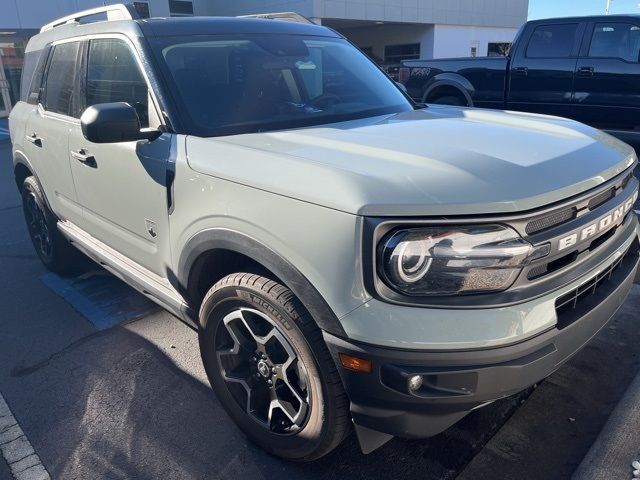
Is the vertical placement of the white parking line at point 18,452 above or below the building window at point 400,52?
below

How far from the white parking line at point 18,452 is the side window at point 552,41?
304 inches

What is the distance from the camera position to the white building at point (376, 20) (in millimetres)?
18641

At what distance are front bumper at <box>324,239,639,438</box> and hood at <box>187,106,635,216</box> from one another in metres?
0.46

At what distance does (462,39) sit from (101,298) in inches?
1082

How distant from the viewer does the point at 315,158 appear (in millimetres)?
2066

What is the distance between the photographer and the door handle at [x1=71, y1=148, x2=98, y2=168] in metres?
3.20

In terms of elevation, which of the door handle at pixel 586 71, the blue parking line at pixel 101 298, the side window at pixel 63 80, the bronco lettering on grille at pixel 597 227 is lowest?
the blue parking line at pixel 101 298

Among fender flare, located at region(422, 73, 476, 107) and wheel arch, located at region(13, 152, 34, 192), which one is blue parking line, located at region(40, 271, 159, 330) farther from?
fender flare, located at region(422, 73, 476, 107)

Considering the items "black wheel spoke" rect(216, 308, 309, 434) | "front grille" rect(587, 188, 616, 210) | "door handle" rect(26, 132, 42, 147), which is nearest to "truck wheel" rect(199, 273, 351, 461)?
"black wheel spoke" rect(216, 308, 309, 434)

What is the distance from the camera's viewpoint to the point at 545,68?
761 cm

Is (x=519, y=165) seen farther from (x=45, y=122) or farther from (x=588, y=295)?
(x=45, y=122)

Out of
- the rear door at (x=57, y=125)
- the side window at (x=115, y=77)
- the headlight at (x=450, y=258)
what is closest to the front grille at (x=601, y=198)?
the headlight at (x=450, y=258)

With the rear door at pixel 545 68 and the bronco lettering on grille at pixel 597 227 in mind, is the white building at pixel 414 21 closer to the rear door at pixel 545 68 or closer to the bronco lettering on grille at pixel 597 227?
the rear door at pixel 545 68

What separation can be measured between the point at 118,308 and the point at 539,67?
6.64 m
